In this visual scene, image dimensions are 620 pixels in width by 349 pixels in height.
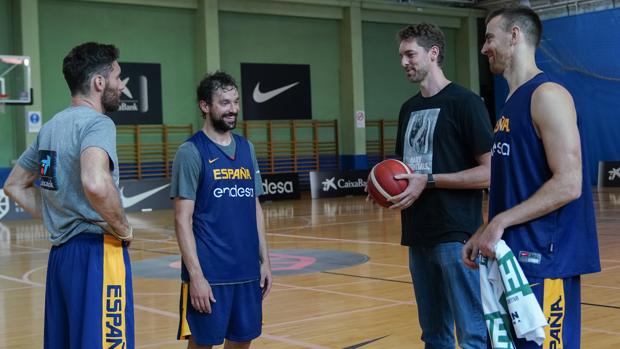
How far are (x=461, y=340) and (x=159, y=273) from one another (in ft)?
18.9

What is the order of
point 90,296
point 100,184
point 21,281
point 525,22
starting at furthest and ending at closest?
point 21,281 → point 90,296 → point 100,184 → point 525,22

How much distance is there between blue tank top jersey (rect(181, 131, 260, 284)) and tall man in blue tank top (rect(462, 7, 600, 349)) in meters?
1.30


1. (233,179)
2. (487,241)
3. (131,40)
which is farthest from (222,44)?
(487,241)

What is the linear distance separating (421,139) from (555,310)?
1.36 meters

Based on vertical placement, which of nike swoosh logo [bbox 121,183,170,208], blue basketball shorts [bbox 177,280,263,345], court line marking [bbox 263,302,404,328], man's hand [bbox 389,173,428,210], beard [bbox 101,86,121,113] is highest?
beard [bbox 101,86,121,113]

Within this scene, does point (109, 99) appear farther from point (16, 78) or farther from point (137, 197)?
point (137, 197)

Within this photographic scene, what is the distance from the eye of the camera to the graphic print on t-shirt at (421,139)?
3908 millimetres

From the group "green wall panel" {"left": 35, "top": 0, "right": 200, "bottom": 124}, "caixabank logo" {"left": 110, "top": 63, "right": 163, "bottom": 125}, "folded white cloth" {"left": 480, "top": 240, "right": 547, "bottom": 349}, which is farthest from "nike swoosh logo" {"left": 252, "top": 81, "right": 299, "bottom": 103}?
"folded white cloth" {"left": 480, "top": 240, "right": 547, "bottom": 349}

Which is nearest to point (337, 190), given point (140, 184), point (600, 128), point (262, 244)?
point (140, 184)

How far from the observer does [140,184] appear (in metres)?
18.4

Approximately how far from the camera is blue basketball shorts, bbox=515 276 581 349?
9.21 feet

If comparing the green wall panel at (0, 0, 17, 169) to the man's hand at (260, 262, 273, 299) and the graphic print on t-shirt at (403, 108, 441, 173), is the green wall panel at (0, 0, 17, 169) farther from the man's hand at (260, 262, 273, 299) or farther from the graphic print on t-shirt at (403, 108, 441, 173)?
the graphic print on t-shirt at (403, 108, 441, 173)

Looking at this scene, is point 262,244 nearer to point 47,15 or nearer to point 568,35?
point 47,15

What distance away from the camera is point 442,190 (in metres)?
3.88
